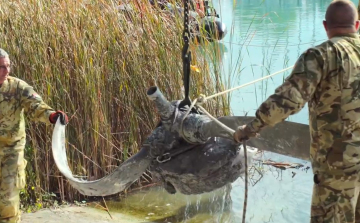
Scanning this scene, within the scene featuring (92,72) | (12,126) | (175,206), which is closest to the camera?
(12,126)

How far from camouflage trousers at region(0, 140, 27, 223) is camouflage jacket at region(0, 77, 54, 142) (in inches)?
2.9

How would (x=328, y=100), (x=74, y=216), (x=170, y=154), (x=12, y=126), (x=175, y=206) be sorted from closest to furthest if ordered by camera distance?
(x=328, y=100) < (x=170, y=154) < (x=12, y=126) < (x=74, y=216) < (x=175, y=206)

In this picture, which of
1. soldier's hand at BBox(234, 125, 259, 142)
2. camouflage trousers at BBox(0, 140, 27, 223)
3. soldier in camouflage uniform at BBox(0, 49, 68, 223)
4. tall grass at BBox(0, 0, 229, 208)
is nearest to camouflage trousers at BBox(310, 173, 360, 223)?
soldier's hand at BBox(234, 125, 259, 142)

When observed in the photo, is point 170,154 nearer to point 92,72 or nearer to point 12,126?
point 12,126

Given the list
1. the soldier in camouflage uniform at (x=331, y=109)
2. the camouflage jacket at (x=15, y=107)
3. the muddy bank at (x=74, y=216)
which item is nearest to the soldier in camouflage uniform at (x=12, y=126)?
the camouflage jacket at (x=15, y=107)

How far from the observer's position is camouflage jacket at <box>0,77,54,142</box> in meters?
3.89

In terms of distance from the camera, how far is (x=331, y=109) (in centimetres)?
264

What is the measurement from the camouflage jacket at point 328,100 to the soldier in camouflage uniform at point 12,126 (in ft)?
6.19

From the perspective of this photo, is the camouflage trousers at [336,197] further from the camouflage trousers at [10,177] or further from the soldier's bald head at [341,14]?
the camouflage trousers at [10,177]

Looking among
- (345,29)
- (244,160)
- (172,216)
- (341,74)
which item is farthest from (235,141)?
(172,216)

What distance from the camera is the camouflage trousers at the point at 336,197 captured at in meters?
2.68

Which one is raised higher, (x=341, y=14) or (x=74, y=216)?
(x=341, y=14)

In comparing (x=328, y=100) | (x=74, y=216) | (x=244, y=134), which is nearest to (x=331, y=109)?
(x=328, y=100)

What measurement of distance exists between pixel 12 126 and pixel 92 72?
1.54 metres
